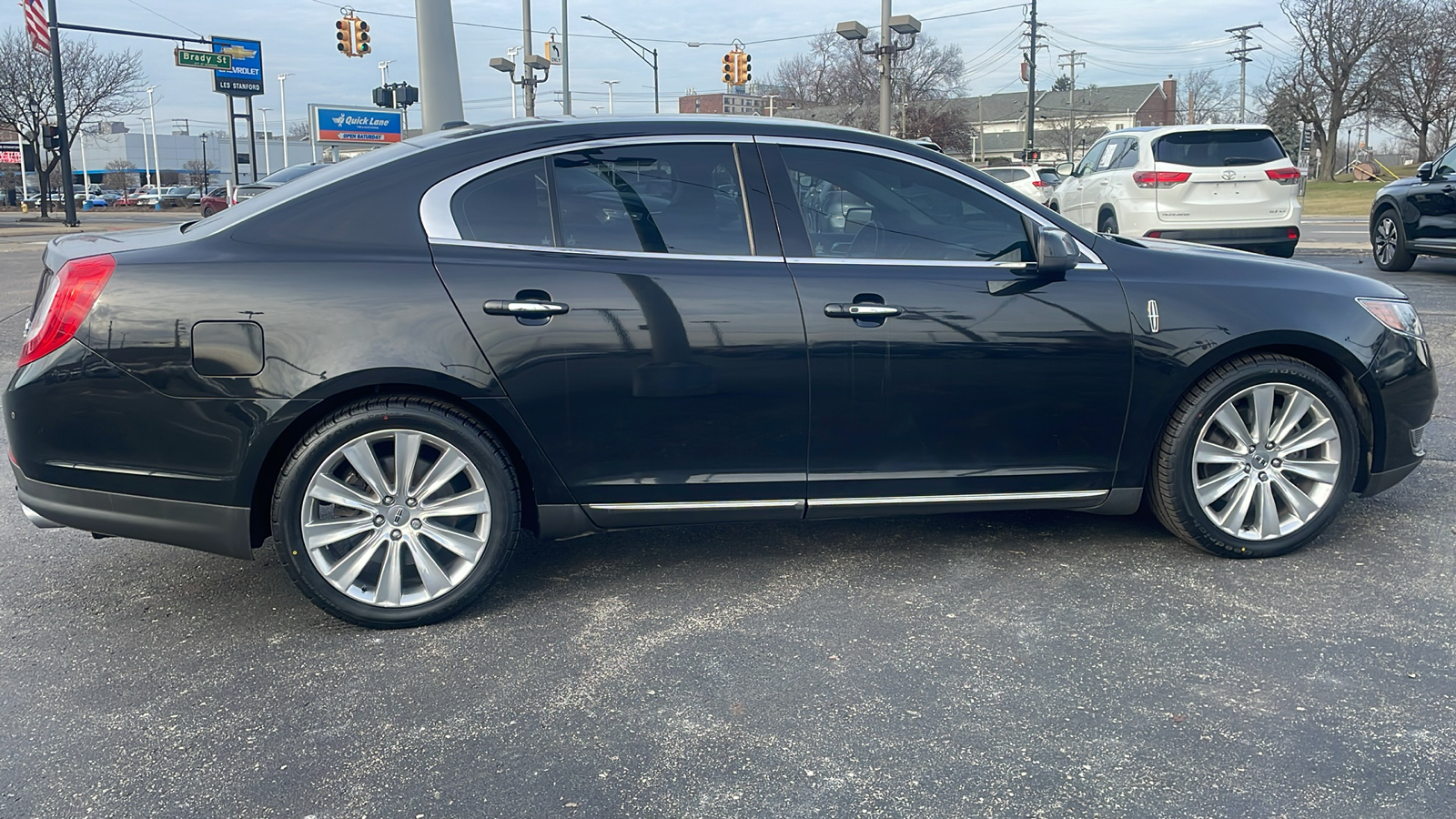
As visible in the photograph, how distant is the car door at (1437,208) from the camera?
40.8 feet

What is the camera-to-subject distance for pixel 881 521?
4.86 metres

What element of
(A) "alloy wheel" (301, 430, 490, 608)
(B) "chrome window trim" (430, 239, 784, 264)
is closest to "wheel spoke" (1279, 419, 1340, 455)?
(B) "chrome window trim" (430, 239, 784, 264)

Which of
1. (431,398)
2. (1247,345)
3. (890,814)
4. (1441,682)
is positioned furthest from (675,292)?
(1441,682)

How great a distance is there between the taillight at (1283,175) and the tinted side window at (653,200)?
1138 centimetres

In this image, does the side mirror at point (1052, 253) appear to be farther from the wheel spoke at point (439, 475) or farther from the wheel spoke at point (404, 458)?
the wheel spoke at point (404, 458)

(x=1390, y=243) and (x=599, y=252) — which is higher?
(x=599, y=252)

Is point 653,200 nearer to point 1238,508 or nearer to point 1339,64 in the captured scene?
point 1238,508

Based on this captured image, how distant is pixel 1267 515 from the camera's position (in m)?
4.26

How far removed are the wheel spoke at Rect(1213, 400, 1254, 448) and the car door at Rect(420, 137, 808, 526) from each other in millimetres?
1564

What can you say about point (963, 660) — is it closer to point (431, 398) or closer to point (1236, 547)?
point (1236, 547)

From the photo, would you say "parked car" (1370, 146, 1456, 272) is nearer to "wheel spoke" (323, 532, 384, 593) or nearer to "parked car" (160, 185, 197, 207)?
"wheel spoke" (323, 532, 384, 593)

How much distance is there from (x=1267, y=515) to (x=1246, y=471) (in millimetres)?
184

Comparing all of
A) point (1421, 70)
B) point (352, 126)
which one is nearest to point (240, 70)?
point (352, 126)

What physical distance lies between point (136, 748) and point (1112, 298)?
10.9 feet
